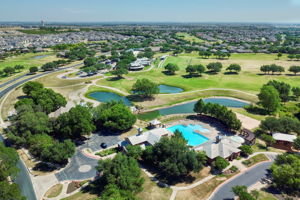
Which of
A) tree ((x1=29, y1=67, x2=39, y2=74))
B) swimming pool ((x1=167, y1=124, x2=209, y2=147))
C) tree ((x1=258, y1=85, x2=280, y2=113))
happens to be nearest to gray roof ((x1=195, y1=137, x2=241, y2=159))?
swimming pool ((x1=167, y1=124, x2=209, y2=147))

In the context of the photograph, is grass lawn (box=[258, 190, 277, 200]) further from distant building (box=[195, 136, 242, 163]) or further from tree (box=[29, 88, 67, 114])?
tree (box=[29, 88, 67, 114])

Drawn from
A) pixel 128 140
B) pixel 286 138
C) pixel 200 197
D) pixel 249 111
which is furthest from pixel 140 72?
pixel 200 197

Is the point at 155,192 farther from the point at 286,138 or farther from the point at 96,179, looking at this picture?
the point at 286,138

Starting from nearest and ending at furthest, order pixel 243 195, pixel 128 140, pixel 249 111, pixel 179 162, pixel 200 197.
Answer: pixel 243 195 → pixel 200 197 → pixel 179 162 → pixel 128 140 → pixel 249 111

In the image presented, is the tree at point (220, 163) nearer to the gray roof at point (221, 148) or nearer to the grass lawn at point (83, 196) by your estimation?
the gray roof at point (221, 148)

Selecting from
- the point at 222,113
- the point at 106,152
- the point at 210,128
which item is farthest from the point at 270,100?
the point at 106,152
